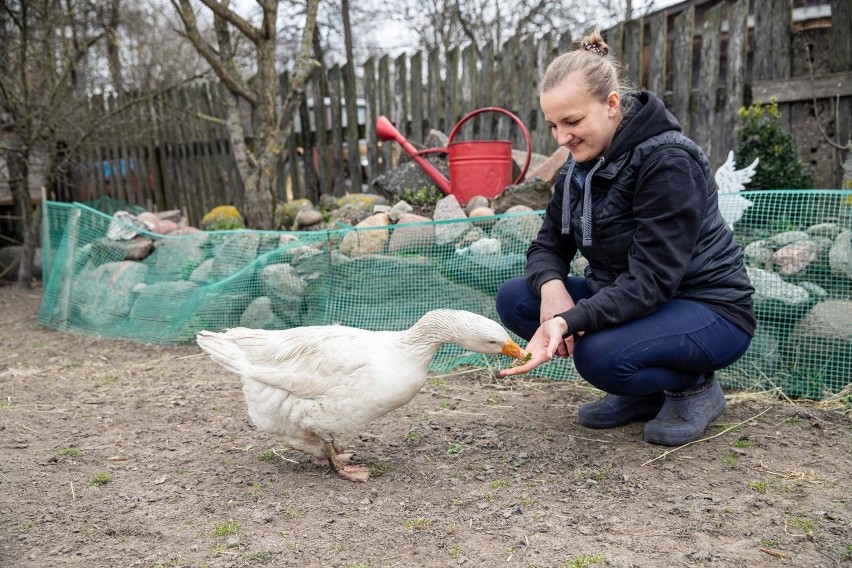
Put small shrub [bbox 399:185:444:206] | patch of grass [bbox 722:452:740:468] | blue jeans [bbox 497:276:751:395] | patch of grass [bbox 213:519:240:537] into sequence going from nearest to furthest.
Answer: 1. patch of grass [bbox 213:519:240:537]
2. blue jeans [bbox 497:276:751:395]
3. patch of grass [bbox 722:452:740:468]
4. small shrub [bbox 399:185:444:206]

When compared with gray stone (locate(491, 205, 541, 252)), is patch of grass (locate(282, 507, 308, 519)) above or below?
below

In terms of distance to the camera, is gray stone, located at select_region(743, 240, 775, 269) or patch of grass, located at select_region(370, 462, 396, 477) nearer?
patch of grass, located at select_region(370, 462, 396, 477)

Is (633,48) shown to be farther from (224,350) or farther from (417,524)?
(417,524)

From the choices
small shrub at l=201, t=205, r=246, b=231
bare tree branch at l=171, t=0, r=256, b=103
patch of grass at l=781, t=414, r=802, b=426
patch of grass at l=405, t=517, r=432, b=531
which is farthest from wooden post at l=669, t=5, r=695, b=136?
patch of grass at l=405, t=517, r=432, b=531

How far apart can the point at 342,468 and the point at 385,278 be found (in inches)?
85.6

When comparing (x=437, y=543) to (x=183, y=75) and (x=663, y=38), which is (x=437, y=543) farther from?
(x=183, y=75)

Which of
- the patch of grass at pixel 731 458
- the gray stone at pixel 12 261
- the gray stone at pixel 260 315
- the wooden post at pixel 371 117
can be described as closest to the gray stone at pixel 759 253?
the patch of grass at pixel 731 458

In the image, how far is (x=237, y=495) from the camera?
2.92m

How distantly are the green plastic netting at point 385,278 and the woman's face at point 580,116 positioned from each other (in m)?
1.70

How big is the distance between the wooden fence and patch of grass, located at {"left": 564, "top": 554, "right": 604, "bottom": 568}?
3616 mm

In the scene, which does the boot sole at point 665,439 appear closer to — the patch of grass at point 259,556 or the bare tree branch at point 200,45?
the patch of grass at point 259,556

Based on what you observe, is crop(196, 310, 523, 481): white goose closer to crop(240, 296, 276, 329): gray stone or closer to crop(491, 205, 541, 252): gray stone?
crop(491, 205, 541, 252): gray stone

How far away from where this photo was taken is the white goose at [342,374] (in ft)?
9.51

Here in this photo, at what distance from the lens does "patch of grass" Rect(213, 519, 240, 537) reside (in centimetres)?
258
